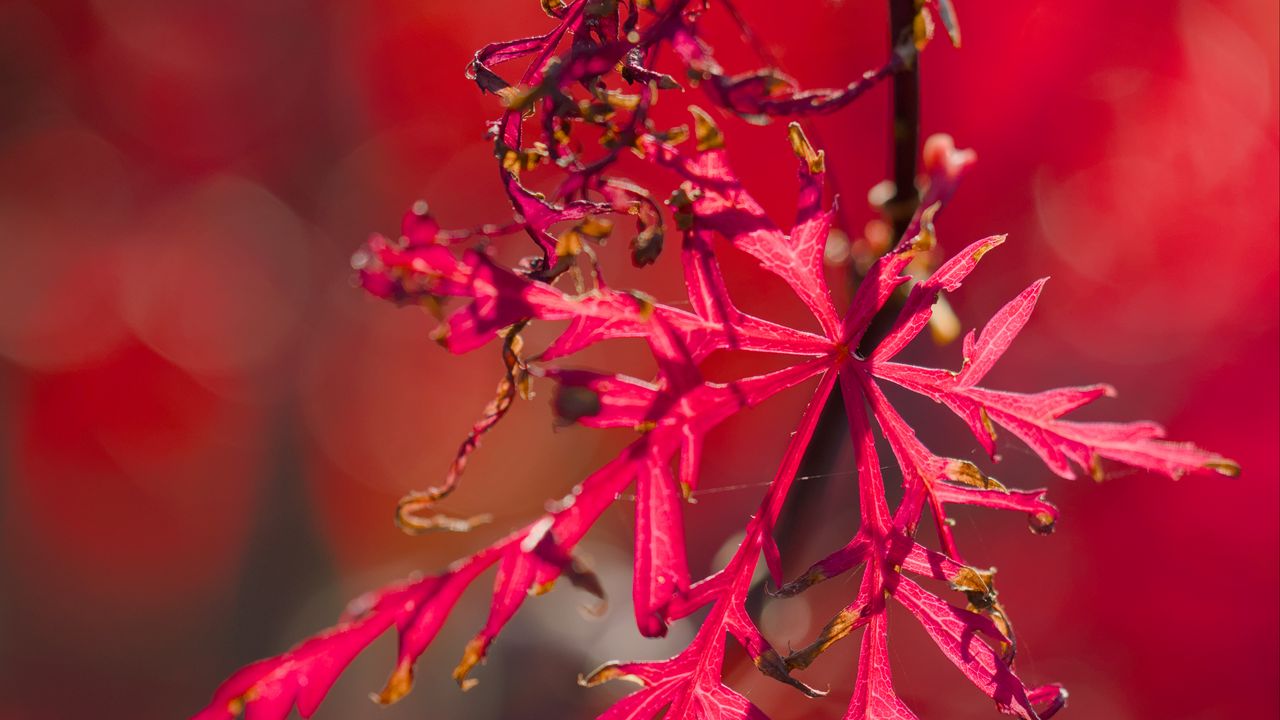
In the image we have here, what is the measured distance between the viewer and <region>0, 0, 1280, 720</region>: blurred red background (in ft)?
3.26

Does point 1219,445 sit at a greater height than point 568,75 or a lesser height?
lesser

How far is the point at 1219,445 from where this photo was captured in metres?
0.98

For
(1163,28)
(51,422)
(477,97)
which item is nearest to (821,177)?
(1163,28)

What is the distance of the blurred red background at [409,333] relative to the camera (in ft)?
3.26

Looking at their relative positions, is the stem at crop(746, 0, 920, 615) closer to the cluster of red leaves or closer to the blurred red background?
the cluster of red leaves

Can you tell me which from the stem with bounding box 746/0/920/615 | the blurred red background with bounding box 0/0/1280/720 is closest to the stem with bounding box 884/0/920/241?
the stem with bounding box 746/0/920/615

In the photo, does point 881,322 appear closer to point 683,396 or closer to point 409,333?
point 683,396

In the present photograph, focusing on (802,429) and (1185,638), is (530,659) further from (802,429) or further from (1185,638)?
(802,429)

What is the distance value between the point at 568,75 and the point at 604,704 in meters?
0.79

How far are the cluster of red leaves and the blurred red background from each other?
0.71 metres

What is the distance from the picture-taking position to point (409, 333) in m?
2.31

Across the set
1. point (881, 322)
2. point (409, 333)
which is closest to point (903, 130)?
point (881, 322)

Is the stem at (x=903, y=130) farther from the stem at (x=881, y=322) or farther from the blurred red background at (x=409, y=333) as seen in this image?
the blurred red background at (x=409, y=333)

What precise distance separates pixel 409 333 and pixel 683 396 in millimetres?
2164
